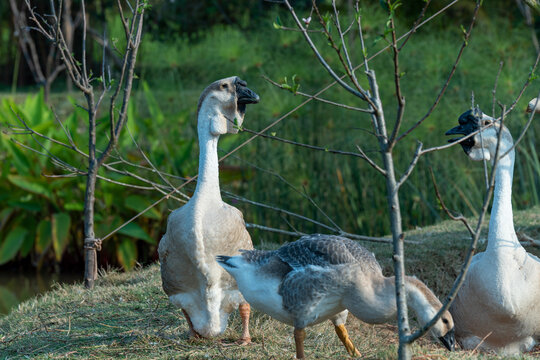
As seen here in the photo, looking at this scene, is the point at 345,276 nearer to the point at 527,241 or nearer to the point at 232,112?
the point at 232,112

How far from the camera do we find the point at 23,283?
869cm

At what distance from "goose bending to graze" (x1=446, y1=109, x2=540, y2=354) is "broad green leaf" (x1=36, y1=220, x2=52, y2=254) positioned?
589 centimetres

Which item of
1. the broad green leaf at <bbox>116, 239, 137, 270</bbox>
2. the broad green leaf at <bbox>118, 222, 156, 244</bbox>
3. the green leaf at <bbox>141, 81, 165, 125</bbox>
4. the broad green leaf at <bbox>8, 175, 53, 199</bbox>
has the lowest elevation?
the broad green leaf at <bbox>116, 239, 137, 270</bbox>

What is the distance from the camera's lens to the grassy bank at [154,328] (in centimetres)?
415

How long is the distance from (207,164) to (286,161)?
3.95 m

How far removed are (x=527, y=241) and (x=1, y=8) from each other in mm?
14798

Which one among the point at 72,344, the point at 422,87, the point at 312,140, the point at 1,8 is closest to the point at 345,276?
the point at 72,344

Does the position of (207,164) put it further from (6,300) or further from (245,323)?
(6,300)

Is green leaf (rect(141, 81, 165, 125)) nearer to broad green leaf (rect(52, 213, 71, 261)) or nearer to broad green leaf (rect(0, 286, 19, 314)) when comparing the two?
broad green leaf (rect(52, 213, 71, 261))

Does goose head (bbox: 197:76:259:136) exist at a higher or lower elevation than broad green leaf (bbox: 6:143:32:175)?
higher

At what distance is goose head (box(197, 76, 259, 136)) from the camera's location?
4.42 metres

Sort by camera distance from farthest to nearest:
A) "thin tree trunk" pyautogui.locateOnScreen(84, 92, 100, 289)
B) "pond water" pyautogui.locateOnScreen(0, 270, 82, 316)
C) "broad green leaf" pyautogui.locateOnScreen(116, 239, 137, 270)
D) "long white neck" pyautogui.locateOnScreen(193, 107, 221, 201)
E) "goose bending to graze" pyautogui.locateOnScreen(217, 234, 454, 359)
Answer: "broad green leaf" pyautogui.locateOnScreen(116, 239, 137, 270)
"pond water" pyautogui.locateOnScreen(0, 270, 82, 316)
"thin tree trunk" pyautogui.locateOnScreen(84, 92, 100, 289)
"long white neck" pyautogui.locateOnScreen(193, 107, 221, 201)
"goose bending to graze" pyautogui.locateOnScreen(217, 234, 454, 359)

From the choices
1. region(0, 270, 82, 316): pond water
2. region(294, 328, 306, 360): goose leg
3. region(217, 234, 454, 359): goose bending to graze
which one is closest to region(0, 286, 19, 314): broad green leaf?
region(0, 270, 82, 316): pond water

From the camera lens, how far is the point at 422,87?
29.9ft
